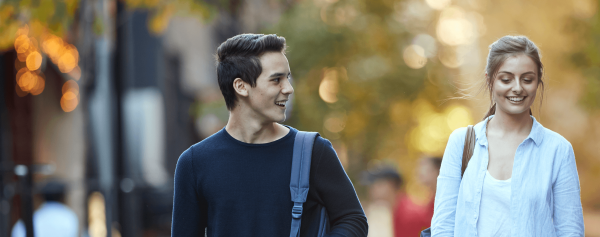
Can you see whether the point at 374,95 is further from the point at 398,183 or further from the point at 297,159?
the point at 297,159

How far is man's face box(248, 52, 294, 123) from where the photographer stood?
268cm

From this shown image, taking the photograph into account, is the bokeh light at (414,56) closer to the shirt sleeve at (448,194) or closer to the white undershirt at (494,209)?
the shirt sleeve at (448,194)

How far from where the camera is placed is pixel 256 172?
2.69 meters

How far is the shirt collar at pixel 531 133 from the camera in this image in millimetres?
2703

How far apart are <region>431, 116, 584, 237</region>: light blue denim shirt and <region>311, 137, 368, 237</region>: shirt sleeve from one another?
421 millimetres

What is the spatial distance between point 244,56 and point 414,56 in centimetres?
713

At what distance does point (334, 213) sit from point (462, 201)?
598 mm

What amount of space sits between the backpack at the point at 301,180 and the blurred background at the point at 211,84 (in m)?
2.87

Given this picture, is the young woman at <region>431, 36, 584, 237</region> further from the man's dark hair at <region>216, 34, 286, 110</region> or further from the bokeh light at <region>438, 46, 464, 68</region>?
the bokeh light at <region>438, 46, 464, 68</region>

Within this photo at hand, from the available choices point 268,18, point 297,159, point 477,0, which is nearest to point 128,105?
point 268,18

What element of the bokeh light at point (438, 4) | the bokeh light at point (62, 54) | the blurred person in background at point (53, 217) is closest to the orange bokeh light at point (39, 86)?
the bokeh light at point (62, 54)

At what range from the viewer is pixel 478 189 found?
268 centimetres

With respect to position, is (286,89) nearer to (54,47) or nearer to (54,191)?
(54,47)

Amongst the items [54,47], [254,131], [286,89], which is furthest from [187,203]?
[54,47]
